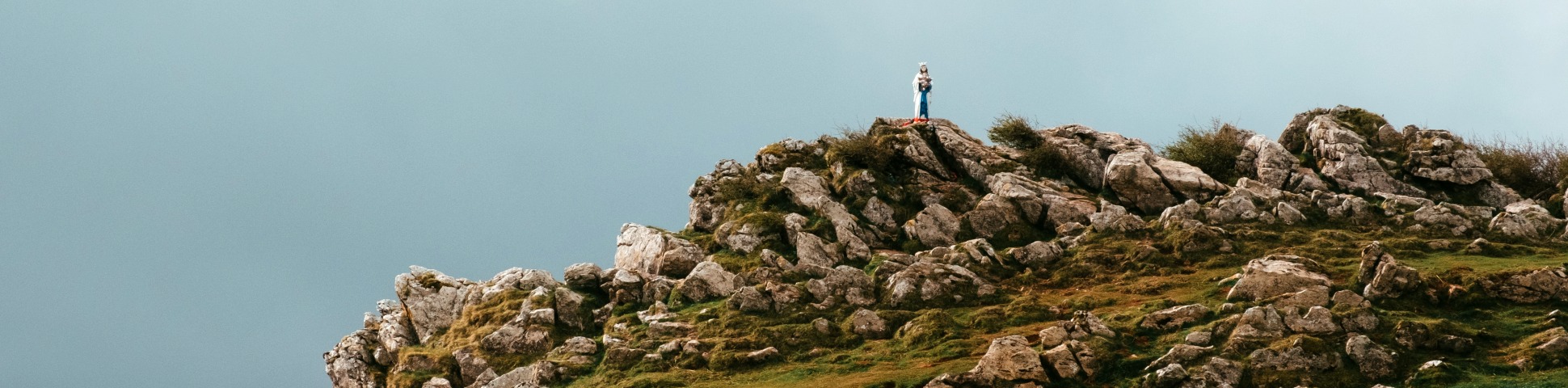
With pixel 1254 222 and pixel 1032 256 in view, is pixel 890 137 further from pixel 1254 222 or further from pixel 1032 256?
pixel 1254 222

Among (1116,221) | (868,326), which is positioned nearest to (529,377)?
(868,326)

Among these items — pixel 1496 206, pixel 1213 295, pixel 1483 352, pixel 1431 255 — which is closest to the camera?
pixel 1483 352

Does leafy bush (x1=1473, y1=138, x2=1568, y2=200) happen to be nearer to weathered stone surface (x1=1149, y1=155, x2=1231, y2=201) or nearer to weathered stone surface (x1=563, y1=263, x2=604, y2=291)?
weathered stone surface (x1=1149, y1=155, x2=1231, y2=201)

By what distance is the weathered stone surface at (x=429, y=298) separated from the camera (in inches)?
1734

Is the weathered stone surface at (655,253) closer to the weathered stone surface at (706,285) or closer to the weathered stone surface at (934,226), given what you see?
the weathered stone surface at (706,285)

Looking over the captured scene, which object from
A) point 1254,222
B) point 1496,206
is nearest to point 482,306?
point 1254,222

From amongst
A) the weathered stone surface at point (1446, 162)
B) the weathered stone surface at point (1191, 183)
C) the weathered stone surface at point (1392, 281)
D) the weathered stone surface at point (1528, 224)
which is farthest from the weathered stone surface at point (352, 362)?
the weathered stone surface at point (1446, 162)

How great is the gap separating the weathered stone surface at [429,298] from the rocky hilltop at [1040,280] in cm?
10

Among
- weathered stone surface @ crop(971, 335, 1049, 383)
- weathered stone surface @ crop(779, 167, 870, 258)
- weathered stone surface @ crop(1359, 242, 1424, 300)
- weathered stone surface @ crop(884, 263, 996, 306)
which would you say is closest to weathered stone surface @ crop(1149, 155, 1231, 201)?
weathered stone surface @ crop(884, 263, 996, 306)

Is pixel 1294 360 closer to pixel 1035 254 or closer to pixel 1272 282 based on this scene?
pixel 1272 282

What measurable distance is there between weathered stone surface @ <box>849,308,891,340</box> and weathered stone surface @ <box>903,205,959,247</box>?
30.6 feet

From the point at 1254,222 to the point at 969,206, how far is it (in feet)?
35.5

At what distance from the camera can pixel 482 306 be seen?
4356 centimetres

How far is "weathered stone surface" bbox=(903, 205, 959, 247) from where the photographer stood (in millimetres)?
46281
